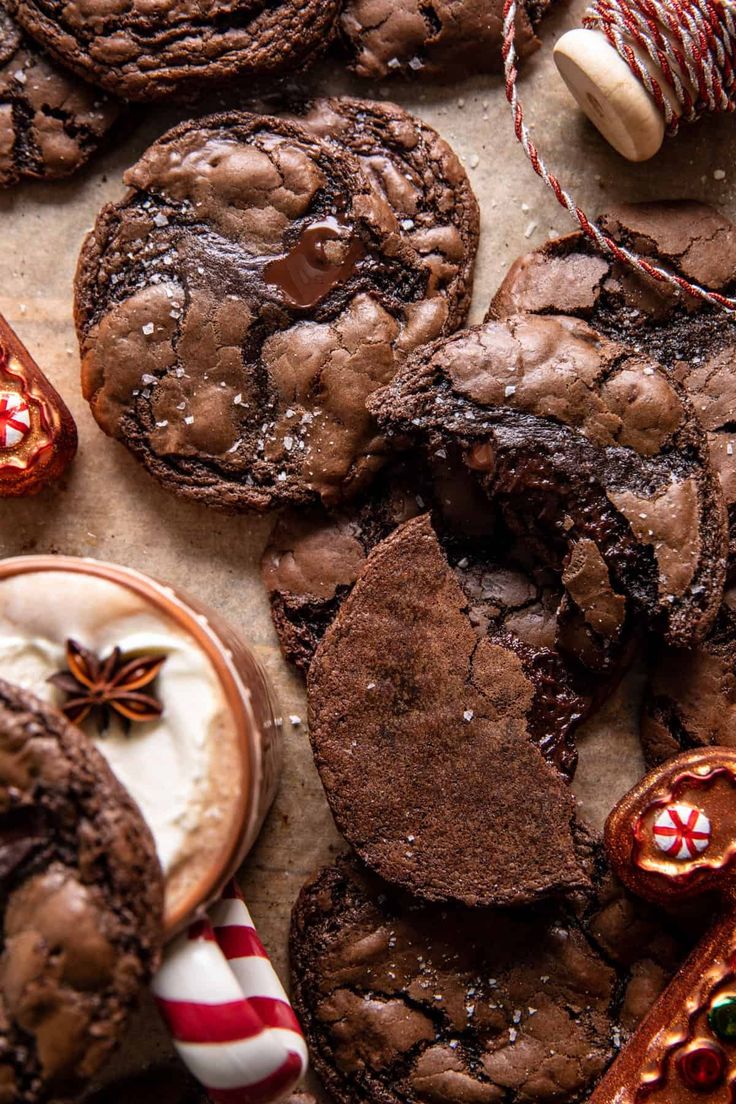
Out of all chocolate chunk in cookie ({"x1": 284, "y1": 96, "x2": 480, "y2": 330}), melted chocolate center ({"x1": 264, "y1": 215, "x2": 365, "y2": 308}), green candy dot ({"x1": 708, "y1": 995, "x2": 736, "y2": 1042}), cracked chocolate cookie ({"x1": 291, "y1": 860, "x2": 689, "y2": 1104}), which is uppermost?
chocolate chunk in cookie ({"x1": 284, "y1": 96, "x2": 480, "y2": 330})

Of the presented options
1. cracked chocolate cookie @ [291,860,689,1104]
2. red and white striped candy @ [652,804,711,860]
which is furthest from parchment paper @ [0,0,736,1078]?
red and white striped candy @ [652,804,711,860]

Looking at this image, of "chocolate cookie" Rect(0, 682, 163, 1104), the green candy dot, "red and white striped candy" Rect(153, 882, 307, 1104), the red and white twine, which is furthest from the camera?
the red and white twine

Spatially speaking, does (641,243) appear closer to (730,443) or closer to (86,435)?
(730,443)

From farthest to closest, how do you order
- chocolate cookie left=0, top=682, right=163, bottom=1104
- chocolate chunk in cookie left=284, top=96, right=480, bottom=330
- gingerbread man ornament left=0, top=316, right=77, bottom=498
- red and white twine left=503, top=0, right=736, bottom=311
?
chocolate chunk in cookie left=284, top=96, right=480, bottom=330 < gingerbread man ornament left=0, top=316, right=77, bottom=498 < red and white twine left=503, top=0, right=736, bottom=311 < chocolate cookie left=0, top=682, right=163, bottom=1104

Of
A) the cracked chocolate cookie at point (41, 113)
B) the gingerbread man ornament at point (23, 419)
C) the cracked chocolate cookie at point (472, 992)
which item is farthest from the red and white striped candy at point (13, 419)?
the cracked chocolate cookie at point (472, 992)

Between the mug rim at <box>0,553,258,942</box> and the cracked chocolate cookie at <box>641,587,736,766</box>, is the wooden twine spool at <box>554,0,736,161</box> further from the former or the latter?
the mug rim at <box>0,553,258,942</box>

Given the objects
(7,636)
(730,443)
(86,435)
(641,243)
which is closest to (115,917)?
(7,636)

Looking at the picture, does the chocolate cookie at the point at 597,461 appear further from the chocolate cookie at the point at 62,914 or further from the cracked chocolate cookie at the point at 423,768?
the chocolate cookie at the point at 62,914
